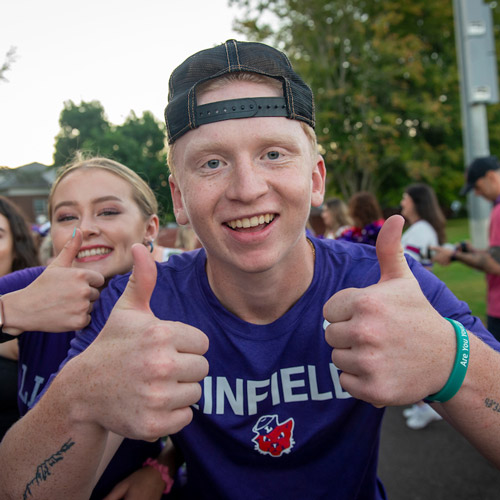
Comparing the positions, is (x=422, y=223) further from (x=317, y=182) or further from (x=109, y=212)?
(x=109, y=212)

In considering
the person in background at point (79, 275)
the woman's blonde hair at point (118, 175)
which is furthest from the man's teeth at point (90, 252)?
the woman's blonde hair at point (118, 175)

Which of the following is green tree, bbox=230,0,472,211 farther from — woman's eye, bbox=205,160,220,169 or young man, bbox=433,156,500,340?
woman's eye, bbox=205,160,220,169

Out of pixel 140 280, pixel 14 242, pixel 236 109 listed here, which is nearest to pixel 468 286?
pixel 14 242

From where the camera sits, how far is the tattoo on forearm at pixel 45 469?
114 centimetres

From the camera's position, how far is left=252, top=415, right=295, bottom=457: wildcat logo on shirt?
145 centimetres

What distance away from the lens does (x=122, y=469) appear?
162 cm

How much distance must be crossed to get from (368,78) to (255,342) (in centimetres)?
1961

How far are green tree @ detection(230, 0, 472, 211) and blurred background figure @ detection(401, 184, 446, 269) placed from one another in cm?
1400

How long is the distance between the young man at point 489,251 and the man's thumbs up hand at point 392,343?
2.65 metres

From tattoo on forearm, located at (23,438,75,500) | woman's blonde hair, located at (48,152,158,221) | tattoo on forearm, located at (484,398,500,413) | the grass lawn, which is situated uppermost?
woman's blonde hair, located at (48,152,158,221)

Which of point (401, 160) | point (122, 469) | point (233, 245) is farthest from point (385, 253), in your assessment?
point (401, 160)

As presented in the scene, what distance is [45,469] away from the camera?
1171mm

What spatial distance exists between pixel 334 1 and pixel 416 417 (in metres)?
18.8

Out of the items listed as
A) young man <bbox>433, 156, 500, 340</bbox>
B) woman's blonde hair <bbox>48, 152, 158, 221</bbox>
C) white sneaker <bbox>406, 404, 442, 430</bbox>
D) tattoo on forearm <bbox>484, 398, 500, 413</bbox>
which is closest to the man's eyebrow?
woman's blonde hair <bbox>48, 152, 158, 221</bbox>
